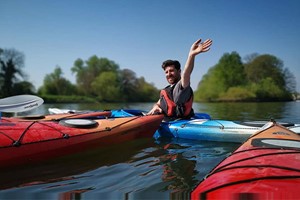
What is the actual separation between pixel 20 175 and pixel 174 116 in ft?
10.5

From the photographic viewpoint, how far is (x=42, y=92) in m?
36.3

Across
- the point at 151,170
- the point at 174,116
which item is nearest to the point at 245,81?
the point at 174,116

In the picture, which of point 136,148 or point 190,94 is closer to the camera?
point 136,148

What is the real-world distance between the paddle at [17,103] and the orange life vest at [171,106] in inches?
94.5

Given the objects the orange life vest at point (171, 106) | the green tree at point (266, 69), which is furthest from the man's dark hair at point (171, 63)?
the green tree at point (266, 69)

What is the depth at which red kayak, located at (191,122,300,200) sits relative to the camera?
144 centimetres

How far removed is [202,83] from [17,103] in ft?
133

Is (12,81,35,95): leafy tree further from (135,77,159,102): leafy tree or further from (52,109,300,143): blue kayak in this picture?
(52,109,300,143): blue kayak

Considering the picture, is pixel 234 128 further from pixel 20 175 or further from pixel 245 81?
pixel 245 81

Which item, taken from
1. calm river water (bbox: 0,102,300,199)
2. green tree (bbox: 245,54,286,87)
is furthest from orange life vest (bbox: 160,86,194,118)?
green tree (bbox: 245,54,286,87)

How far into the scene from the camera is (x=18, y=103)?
4312 mm

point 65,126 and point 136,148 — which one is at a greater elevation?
point 65,126

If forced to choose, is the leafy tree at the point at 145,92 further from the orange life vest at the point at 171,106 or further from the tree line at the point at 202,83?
the orange life vest at the point at 171,106

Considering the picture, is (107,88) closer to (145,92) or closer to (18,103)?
(145,92)
